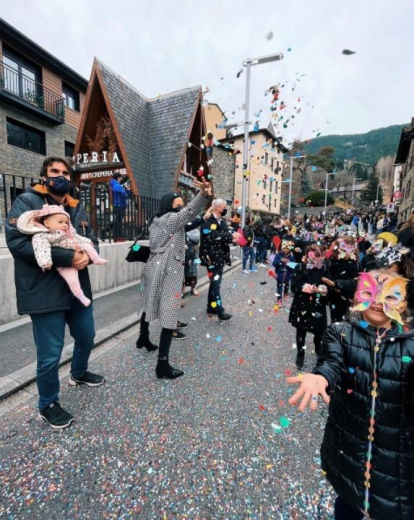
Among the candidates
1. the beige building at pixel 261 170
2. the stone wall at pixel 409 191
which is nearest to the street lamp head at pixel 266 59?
the stone wall at pixel 409 191

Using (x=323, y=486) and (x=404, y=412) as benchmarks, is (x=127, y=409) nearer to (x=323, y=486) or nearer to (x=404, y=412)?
(x=323, y=486)

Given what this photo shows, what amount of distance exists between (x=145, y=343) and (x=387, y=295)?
305cm

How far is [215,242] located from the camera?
16.9 feet

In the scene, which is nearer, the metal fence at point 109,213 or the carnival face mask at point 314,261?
the carnival face mask at point 314,261

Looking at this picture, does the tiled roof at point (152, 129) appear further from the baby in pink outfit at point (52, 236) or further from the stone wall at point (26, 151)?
the baby in pink outfit at point (52, 236)

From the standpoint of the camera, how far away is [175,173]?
11.3 metres

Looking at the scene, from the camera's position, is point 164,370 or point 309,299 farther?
point 309,299

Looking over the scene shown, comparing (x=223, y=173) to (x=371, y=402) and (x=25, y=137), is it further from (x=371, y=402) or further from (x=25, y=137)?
(x=371, y=402)

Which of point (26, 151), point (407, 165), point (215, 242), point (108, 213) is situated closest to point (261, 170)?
point (407, 165)

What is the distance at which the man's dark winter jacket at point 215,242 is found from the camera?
502 centimetres

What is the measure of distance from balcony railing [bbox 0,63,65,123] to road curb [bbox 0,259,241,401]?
16667mm

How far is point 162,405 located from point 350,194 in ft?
221

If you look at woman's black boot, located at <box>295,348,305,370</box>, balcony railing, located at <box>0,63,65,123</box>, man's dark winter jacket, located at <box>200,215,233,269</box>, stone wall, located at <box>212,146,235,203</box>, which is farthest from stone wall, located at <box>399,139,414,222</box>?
balcony railing, located at <box>0,63,65,123</box>

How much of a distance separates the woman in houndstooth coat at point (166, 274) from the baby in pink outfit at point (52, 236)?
0.82 m
